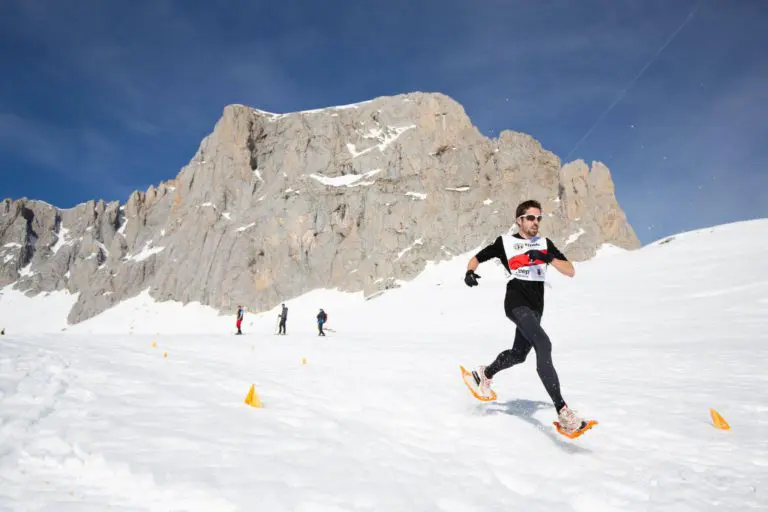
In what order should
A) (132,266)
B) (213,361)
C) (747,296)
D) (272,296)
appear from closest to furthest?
(213,361), (747,296), (272,296), (132,266)

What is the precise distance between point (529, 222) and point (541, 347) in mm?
1594

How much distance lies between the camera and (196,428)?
399 centimetres

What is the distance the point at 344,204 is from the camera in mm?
94812

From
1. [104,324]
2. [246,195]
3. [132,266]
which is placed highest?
[246,195]

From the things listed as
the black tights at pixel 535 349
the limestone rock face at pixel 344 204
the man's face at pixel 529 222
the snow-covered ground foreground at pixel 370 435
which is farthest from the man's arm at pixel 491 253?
the limestone rock face at pixel 344 204

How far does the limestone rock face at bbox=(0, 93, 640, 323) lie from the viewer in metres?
87.8

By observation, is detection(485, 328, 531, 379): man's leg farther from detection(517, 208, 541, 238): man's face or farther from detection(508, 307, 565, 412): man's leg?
detection(517, 208, 541, 238): man's face

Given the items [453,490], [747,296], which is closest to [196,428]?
[453,490]

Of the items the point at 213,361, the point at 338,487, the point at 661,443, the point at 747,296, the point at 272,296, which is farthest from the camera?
the point at 272,296

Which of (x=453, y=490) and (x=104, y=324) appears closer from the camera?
(x=453, y=490)

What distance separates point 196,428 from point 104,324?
120m

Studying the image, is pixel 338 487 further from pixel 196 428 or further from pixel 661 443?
pixel 661 443

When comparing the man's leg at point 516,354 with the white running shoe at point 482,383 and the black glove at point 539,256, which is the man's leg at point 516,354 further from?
the black glove at point 539,256

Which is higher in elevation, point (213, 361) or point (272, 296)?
point (272, 296)
